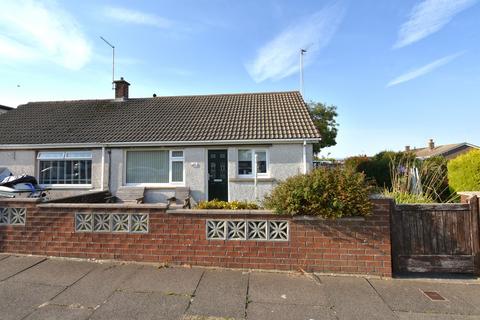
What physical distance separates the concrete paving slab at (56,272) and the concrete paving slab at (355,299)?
3.85 meters

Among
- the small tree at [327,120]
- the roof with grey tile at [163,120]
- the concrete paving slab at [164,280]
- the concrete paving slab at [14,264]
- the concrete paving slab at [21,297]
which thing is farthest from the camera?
the small tree at [327,120]

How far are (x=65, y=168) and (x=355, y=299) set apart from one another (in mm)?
10944

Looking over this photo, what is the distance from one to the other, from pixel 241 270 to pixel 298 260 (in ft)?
3.09

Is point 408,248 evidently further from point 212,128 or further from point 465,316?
point 212,128

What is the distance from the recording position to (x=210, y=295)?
3.77 m

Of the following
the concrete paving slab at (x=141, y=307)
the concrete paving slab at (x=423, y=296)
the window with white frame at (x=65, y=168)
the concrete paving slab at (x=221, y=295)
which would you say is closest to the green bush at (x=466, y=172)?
the concrete paving slab at (x=423, y=296)

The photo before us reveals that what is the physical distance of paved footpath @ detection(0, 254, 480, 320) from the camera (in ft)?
11.0

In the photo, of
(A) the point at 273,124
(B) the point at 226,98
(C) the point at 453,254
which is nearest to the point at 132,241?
(C) the point at 453,254

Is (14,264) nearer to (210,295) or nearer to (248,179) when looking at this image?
(210,295)

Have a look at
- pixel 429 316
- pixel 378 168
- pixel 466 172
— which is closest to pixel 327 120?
pixel 378 168

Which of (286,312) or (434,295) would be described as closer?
(286,312)

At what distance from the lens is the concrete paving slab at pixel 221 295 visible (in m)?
3.38

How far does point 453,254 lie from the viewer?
4465mm

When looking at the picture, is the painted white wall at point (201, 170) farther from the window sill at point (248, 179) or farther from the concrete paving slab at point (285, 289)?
the concrete paving slab at point (285, 289)
